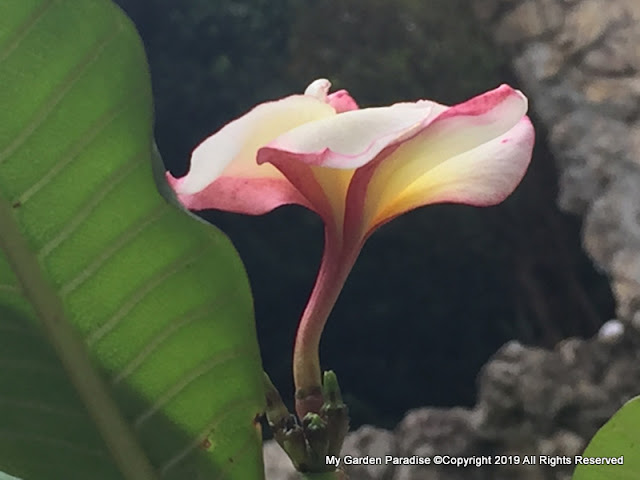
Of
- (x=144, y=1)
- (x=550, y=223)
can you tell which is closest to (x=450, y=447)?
(x=550, y=223)

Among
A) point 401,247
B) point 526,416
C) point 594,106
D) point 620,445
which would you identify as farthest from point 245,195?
point 401,247

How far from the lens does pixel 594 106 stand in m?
1.31

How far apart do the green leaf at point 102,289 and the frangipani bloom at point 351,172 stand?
2cm

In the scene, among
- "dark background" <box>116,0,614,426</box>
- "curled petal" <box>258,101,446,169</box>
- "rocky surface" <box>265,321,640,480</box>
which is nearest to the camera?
"curled petal" <box>258,101,446,169</box>

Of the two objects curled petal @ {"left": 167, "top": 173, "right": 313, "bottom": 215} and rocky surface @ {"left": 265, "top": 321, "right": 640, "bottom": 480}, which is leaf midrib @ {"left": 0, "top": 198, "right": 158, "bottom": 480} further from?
rocky surface @ {"left": 265, "top": 321, "right": 640, "bottom": 480}

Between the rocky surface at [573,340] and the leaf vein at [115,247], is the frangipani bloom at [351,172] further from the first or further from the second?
the rocky surface at [573,340]

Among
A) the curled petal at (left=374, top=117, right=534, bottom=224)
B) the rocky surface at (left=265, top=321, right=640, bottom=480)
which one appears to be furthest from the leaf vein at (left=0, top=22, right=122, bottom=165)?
the rocky surface at (left=265, top=321, right=640, bottom=480)

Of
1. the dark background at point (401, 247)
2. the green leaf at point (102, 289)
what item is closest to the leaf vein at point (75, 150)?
the green leaf at point (102, 289)

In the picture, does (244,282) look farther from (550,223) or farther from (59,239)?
(550,223)

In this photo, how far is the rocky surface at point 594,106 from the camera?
1.25m

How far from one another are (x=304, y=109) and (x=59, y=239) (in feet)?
0.29

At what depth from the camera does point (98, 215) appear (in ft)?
0.85

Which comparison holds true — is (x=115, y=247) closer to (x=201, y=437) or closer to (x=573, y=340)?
(x=201, y=437)

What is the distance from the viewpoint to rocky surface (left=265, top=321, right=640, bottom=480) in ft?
3.91
